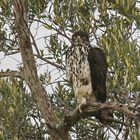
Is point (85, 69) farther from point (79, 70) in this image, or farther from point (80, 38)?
point (80, 38)

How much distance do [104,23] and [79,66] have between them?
80cm

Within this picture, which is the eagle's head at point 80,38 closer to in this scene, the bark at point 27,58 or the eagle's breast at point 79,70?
the eagle's breast at point 79,70

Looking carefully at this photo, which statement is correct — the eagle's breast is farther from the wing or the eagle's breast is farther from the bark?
the bark

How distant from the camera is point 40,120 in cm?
698

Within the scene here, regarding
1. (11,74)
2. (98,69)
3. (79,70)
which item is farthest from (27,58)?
(98,69)

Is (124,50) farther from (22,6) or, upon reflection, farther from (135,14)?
(22,6)

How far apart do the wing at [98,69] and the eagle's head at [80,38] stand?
135 millimetres

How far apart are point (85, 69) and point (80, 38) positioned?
14.0 inches

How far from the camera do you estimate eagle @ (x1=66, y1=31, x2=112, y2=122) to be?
6.39 meters

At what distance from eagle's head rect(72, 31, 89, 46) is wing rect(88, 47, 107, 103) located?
135 millimetres

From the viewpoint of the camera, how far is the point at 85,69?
643cm

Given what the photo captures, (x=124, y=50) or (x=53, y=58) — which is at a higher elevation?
(x=53, y=58)

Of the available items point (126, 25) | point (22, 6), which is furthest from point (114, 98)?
point (22, 6)

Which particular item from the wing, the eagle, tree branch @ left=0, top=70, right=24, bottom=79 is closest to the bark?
tree branch @ left=0, top=70, right=24, bottom=79
